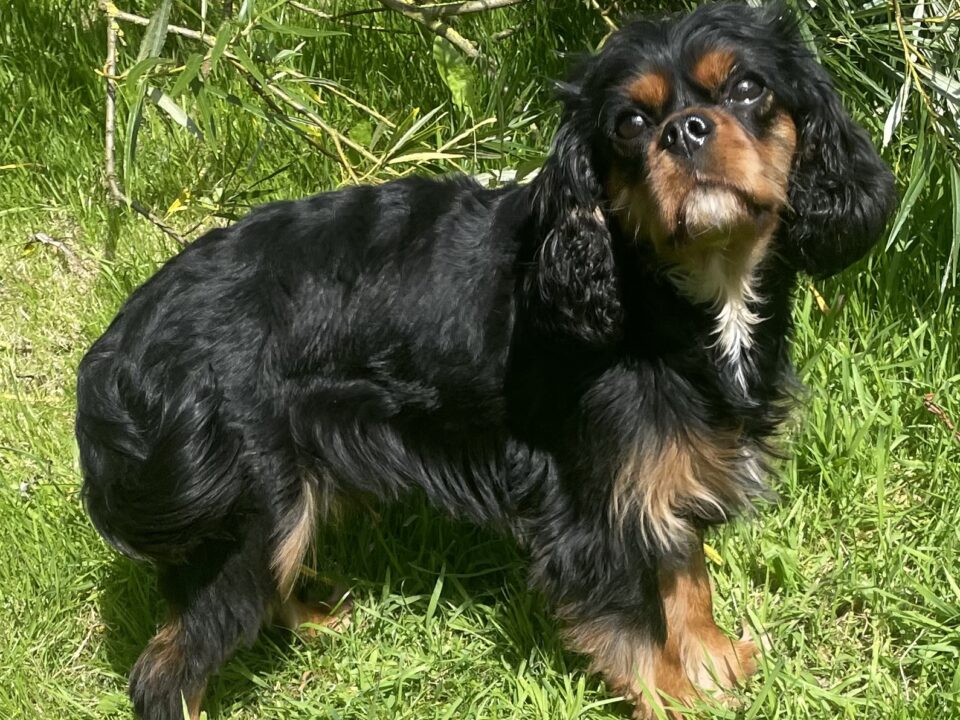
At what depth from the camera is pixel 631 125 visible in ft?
8.26

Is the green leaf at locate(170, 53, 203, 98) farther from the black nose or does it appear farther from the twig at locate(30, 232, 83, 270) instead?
the twig at locate(30, 232, 83, 270)

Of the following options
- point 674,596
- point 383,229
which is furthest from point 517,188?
point 674,596

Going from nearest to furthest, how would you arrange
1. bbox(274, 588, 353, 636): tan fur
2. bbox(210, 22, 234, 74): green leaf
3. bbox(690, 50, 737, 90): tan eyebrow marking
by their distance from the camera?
bbox(690, 50, 737, 90): tan eyebrow marking, bbox(210, 22, 234, 74): green leaf, bbox(274, 588, 353, 636): tan fur

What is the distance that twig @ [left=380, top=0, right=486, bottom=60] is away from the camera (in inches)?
161

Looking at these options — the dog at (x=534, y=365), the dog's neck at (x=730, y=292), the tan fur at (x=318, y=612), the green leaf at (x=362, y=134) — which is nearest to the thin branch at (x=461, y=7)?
the green leaf at (x=362, y=134)

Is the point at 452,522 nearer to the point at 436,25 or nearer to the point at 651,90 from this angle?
the point at 651,90

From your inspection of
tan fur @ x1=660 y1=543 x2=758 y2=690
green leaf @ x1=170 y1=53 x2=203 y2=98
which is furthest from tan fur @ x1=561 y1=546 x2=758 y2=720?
green leaf @ x1=170 y1=53 x2=203 y2=98

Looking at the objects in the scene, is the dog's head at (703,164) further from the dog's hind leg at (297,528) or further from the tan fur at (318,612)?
the tan fur at (318,612)

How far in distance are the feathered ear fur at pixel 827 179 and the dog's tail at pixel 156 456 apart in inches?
64.1

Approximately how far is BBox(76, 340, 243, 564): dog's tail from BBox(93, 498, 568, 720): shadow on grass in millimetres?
590

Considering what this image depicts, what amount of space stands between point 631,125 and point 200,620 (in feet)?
5.96

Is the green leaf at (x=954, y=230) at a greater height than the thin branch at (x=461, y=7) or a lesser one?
lesser

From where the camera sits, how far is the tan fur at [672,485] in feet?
8.96

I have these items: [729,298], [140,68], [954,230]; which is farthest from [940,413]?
[140,68]
